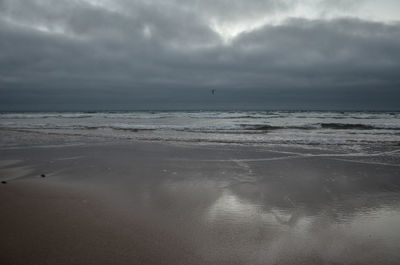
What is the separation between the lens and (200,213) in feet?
13.4

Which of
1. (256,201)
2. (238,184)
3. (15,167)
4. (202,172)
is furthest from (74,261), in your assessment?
(15,167)

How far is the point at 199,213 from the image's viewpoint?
407cm

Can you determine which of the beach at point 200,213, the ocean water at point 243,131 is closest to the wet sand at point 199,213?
the beach at point 200,213

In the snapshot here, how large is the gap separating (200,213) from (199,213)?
2 centimetres

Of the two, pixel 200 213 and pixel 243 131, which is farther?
pixel 243 131

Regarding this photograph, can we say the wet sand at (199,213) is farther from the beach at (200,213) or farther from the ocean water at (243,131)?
the ocean water at (243,131)

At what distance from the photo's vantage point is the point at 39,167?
7.33 meters

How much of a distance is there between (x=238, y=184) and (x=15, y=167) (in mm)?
6093

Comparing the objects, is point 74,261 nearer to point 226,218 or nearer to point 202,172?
point 226,218

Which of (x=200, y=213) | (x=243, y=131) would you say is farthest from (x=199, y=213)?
(x=243, y=131)

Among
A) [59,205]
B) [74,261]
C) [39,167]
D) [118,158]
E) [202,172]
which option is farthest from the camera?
[118,158]

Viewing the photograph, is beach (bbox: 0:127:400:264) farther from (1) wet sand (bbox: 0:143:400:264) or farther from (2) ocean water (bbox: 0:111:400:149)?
(2) ocean water (bbox: 0:111:400:149)

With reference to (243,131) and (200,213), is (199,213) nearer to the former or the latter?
(200,213)

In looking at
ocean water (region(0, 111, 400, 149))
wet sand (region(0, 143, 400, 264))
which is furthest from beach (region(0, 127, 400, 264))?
ocean water (region(0, 111, 400, 149))
